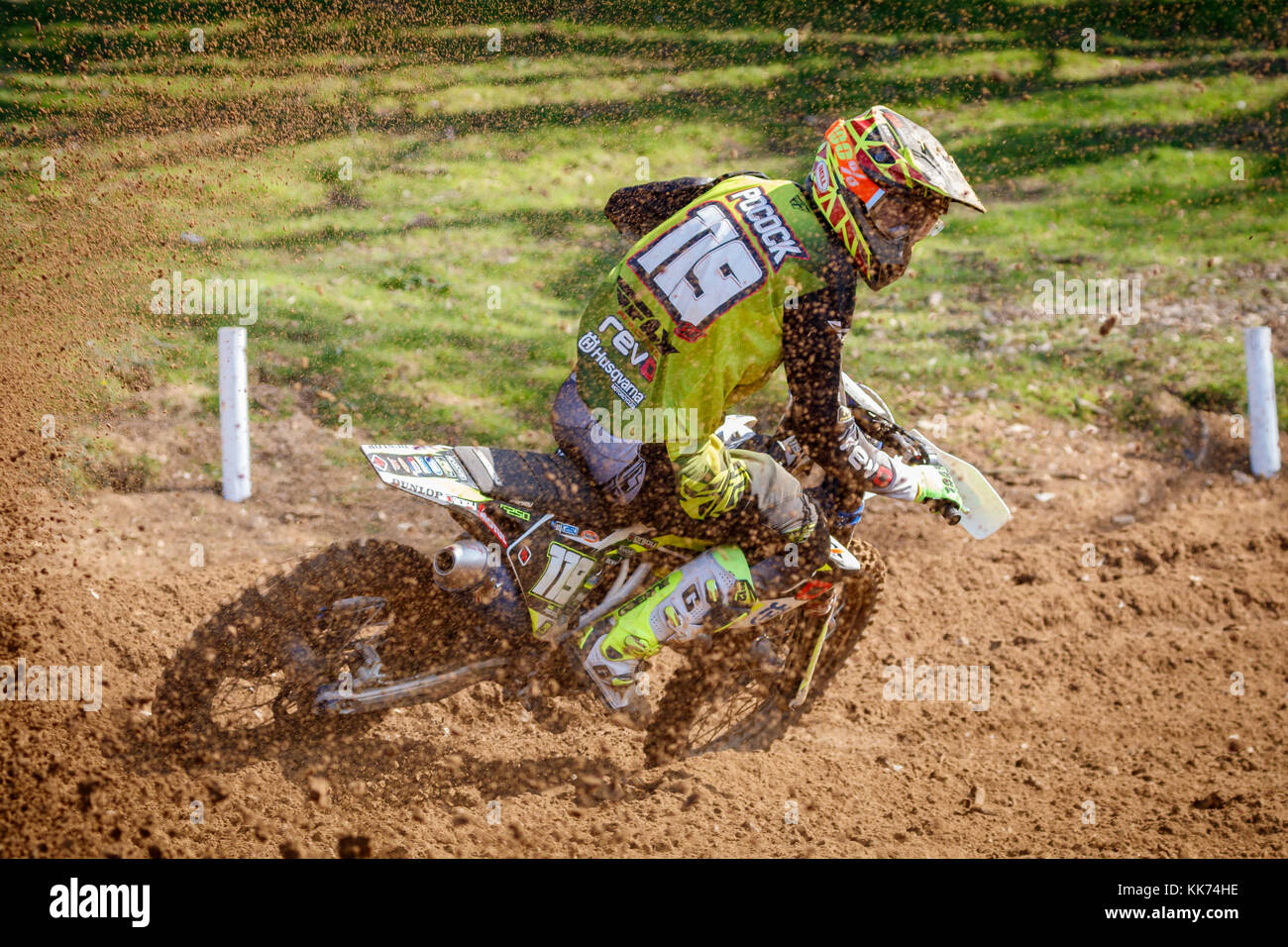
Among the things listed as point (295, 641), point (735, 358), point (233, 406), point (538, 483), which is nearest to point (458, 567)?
point (538, 483)

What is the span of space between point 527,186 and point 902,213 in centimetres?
573

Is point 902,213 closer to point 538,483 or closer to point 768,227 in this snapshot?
point 768,227

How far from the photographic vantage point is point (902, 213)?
3.70 m

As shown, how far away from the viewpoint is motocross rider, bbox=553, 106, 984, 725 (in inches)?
142

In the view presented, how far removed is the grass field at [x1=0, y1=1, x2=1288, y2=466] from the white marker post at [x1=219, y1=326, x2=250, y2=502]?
885 mm

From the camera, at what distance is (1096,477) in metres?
7.25

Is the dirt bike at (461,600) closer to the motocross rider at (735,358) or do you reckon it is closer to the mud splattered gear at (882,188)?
the motocross rider at (735,358)

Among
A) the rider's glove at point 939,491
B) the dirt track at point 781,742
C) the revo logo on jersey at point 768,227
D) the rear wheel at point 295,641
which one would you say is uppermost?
the revo logo on jersey at point 768,227

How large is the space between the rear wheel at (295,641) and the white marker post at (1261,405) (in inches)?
246

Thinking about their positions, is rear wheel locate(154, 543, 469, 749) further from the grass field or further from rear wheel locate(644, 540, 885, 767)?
the grass field

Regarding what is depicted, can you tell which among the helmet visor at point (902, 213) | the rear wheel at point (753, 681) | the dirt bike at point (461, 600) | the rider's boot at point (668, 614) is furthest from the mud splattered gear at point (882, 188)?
the rear wheel at point (753, 681)

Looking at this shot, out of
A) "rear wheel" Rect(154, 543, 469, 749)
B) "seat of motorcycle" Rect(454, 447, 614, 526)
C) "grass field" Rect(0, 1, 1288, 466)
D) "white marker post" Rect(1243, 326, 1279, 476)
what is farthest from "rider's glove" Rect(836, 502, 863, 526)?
"white marker post" Rect(1243, 326, 1279, 476)

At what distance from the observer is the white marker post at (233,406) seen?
5652 mm

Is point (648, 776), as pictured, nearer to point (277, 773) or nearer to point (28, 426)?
point (277, 773)
